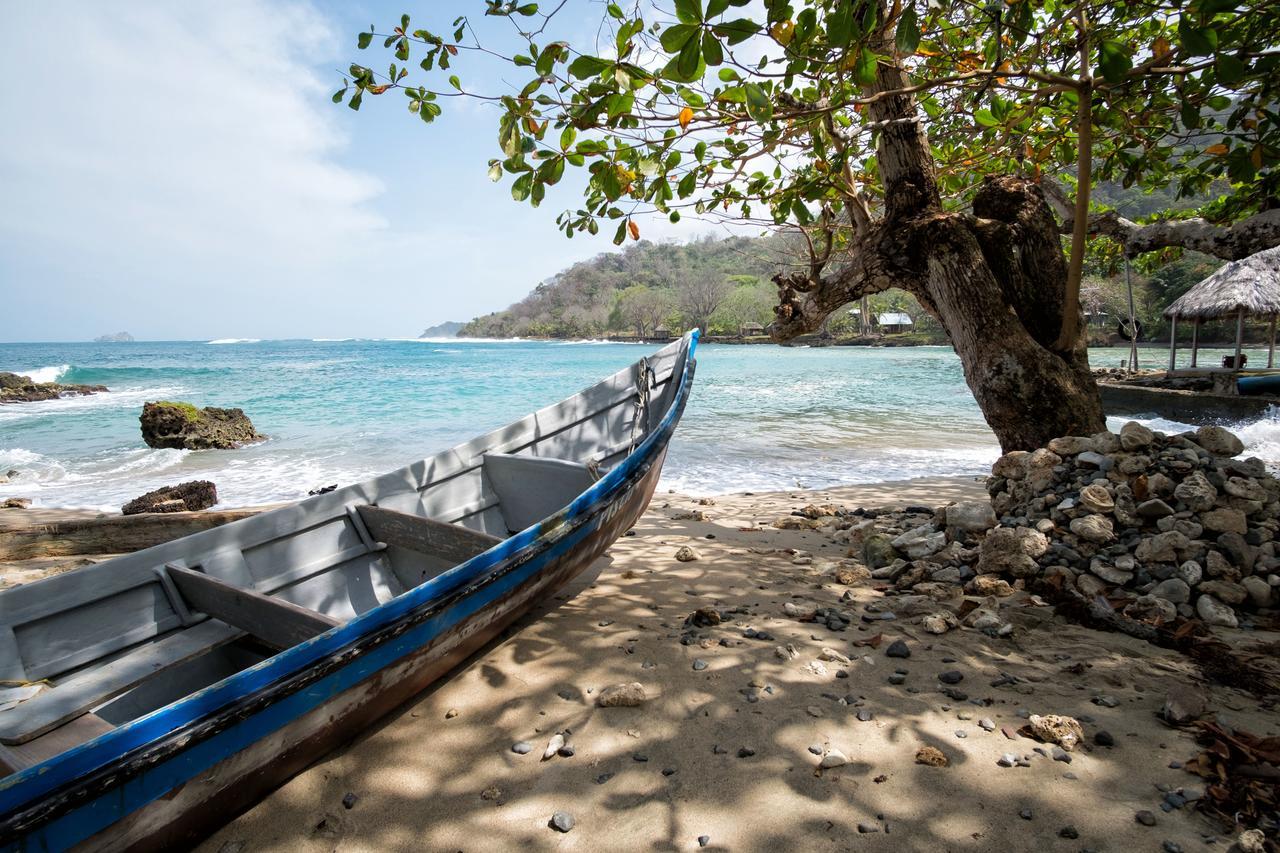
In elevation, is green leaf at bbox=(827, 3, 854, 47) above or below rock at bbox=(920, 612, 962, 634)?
above

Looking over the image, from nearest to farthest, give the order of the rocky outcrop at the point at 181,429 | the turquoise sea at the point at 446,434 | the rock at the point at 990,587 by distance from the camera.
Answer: the rock at the point at 990,587 < the turquoise sea at the point at 446,434 < the rocky outcrop at the point at 181,429

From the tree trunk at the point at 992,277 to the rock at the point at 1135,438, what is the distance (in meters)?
0.57

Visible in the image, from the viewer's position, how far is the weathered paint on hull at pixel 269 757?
5.79 ft

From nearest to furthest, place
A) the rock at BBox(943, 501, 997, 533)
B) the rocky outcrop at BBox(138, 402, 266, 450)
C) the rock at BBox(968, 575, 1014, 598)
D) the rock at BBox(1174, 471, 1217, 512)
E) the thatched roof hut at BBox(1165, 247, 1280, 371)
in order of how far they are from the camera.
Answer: the rock at BBox(1174, 471, 1217, 512) → the rock at BBox(968, 575, 1014, 598) → the rock at BBox(943, 501, 997, 533) → the rocky outcrop at BBox(138, 402, 266, 450) → the thatched roof hut at BBox(1165, 247, 1280, 371)

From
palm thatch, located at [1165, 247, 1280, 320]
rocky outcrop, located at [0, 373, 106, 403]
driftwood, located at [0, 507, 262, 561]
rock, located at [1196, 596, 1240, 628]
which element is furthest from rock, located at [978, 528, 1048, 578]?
rocky outcrop, located at [0, 373, 106, 403]

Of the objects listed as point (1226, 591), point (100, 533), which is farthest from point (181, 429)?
point (1226, 591)

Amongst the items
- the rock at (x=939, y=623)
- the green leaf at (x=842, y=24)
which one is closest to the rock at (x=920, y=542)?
the rock at (x=939, y=623)

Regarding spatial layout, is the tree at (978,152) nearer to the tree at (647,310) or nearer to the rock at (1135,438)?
the rock at (1135,438)

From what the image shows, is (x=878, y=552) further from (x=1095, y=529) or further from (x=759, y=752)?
(x=759, y=752)

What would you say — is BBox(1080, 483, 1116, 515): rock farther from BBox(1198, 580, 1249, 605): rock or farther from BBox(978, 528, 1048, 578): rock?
BBox(1198, 580, 1249, 605): rock

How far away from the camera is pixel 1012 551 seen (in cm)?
386

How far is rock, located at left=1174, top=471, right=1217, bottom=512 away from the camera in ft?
11.9

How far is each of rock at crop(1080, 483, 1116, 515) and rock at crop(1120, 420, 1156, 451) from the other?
1.36ft

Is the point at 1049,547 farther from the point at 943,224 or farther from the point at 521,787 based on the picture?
the point at 521,787
